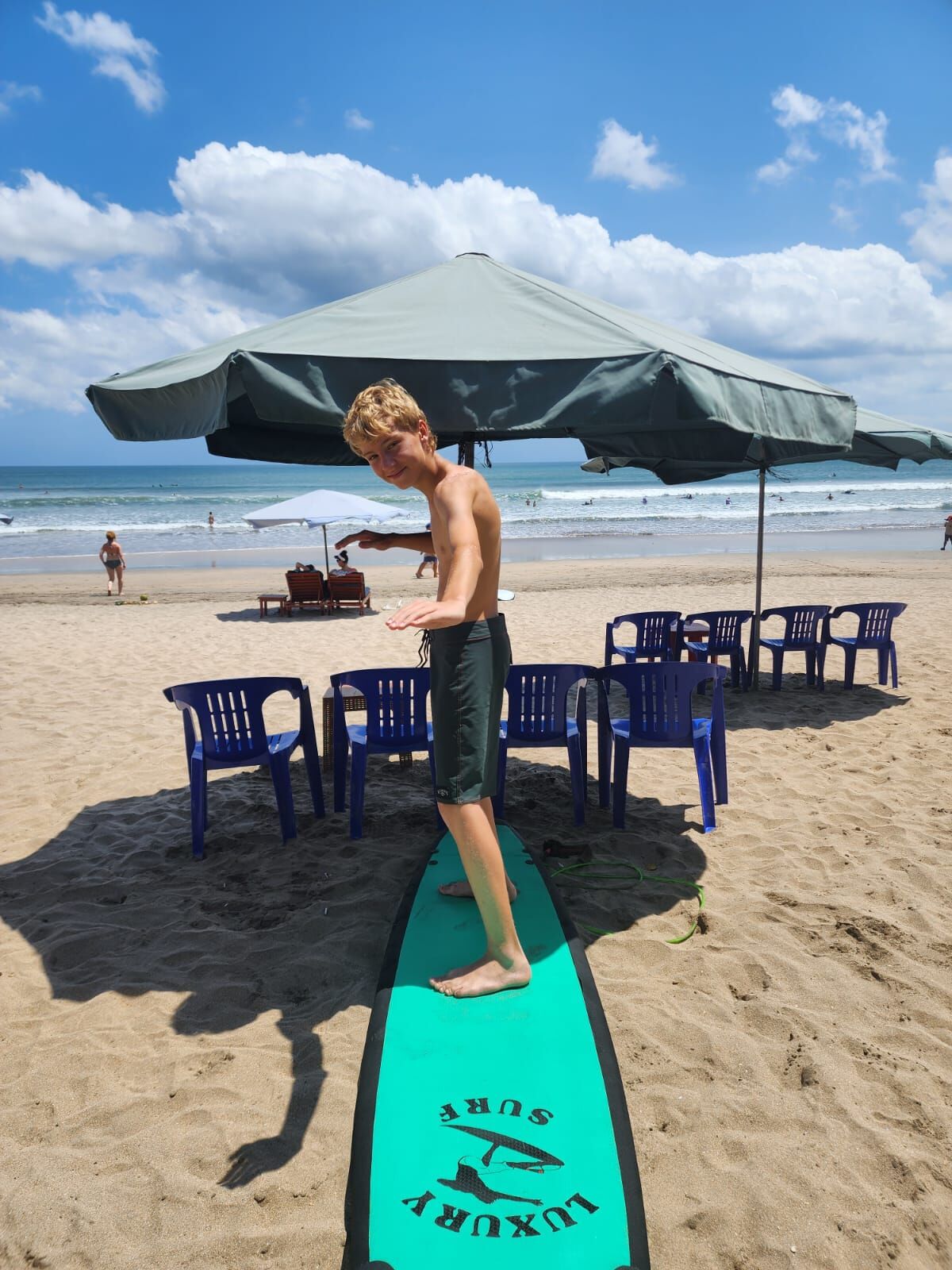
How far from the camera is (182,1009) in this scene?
3.06 meters

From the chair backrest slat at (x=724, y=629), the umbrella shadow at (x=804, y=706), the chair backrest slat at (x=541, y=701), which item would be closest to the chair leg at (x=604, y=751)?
the chair backrest slat at (x=541, y=701)

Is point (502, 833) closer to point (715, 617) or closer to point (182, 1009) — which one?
point (182, 1009)

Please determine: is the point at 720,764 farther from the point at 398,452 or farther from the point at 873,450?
the point at 873,450

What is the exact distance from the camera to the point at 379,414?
267cm

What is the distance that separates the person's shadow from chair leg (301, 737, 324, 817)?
86 millimetres

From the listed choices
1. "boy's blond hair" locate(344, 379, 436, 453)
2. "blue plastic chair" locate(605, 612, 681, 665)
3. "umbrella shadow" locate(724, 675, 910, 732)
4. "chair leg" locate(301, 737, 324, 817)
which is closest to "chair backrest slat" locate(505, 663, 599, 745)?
"chair leg" locate(301, 737, 324, 817)

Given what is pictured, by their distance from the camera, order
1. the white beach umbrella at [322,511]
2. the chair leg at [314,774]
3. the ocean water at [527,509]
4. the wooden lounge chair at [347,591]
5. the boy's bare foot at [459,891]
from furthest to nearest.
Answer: the ocean water at [527,509], the wooden lounge chair at [347,591], the white beach umbrella at [322,511], the chair leg at [314,774], the boy's bare foot at [459,891]

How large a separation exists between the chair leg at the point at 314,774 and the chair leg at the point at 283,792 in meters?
0.34

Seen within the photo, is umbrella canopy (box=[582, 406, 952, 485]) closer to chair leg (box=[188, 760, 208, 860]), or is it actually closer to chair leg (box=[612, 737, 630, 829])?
chair leg (box=[612, 737, 630, 829])

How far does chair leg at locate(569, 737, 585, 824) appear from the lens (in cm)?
462

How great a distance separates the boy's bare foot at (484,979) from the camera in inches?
112

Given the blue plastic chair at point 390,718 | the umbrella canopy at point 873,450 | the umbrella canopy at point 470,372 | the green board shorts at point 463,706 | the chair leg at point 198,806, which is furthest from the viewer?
the umbrella canopy at point 873,450

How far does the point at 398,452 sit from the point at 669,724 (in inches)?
101

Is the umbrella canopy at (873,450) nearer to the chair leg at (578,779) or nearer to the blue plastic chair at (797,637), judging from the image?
the blue plastic chair at (797,637)
